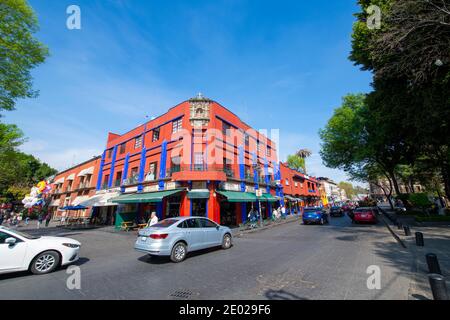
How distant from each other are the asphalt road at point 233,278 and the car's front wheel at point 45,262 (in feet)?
0.71

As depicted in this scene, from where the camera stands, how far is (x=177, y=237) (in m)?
7.32

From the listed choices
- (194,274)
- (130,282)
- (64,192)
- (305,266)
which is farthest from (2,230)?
(64,192)

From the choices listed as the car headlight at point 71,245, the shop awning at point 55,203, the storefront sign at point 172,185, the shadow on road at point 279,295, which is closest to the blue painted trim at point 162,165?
the storefront sign at point 172,185

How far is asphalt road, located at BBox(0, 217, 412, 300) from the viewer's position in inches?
171

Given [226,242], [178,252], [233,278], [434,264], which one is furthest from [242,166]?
[434,264]

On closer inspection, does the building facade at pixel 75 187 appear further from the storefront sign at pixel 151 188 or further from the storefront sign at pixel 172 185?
the storefront sign at pixel 172 185

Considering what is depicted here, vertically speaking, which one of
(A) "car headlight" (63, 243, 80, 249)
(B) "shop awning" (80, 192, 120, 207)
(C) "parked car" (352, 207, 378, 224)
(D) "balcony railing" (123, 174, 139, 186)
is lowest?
(A) "car headlight" (63, 243, 80, 249)

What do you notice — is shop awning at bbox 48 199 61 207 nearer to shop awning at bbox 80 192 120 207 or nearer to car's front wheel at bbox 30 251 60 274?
shop awning at bbox 80 192 120 207

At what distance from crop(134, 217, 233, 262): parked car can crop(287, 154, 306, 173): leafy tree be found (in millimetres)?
49517

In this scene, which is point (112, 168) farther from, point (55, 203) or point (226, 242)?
point (55, 203)

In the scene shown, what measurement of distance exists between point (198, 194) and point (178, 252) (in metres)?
8.72

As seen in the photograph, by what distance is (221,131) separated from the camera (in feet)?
63.0

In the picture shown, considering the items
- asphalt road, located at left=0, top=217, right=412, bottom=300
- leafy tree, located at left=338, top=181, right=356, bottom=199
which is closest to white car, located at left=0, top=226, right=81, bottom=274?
asphalt road, located at left=0, top=217, right=412, bottom=300

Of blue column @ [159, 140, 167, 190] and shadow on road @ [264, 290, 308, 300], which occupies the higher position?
blue column @ [159, 140, 167, 190]
